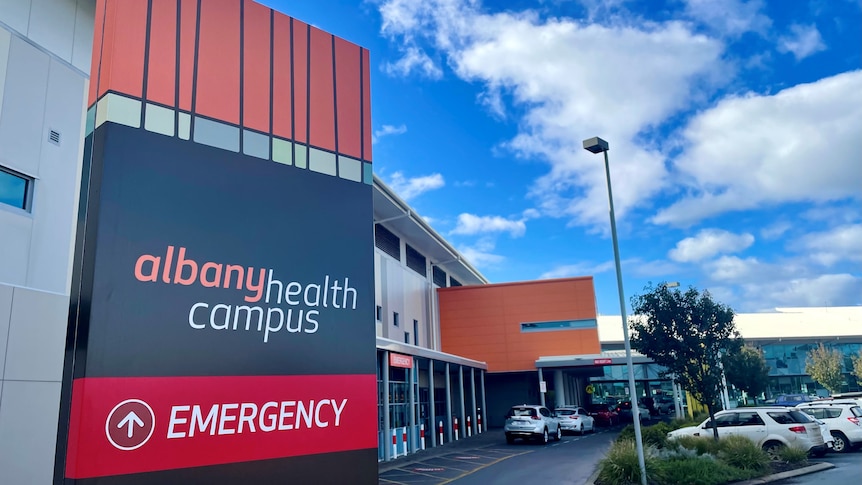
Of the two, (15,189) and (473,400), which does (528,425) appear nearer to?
(473,400)

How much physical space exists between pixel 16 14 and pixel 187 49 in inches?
225

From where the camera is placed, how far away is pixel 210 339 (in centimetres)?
851

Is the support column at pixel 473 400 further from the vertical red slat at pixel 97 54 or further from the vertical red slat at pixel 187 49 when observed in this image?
the vertical red slat at pixel 97 54

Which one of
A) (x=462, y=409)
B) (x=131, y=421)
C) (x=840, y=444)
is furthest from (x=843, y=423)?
(x=131, y=421)

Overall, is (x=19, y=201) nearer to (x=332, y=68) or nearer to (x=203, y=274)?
(x=203, y=274)

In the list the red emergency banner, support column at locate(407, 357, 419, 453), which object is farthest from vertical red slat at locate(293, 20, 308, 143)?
support column at locate(407, 357, 419, 453)

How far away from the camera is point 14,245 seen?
11.5m

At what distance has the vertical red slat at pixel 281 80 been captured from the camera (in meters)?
9.93

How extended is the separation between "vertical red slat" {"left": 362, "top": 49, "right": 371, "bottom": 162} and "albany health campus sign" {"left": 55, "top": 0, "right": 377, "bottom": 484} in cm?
13

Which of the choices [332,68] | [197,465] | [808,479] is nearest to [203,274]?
[197,465]

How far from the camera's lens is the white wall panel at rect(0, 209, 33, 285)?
444 inches

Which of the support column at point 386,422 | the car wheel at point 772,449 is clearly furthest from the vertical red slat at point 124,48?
the car wheel at point 772,449

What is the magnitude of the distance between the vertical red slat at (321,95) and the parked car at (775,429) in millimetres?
13841

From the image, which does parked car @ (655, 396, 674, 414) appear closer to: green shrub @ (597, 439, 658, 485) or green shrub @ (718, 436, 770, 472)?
green shrub @ (718, 436, 770, 472)
